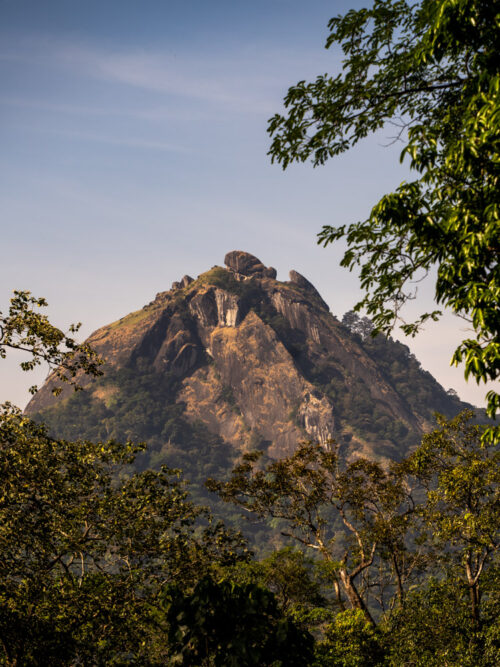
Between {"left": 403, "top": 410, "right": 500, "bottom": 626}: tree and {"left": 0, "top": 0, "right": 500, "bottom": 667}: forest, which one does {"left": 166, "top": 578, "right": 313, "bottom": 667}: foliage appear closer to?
{"left": 0, "top": 0, "right": 500, "bottom": 667}: forest

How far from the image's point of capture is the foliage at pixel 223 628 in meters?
5.59

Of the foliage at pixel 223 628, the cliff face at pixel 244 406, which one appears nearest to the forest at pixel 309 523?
the foliage at pixel 223 628

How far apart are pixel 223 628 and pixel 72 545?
4717mm

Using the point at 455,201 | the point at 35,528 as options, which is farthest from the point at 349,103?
the point at 35,528

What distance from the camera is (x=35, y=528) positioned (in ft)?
30.5

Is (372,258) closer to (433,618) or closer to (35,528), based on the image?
(35,528)

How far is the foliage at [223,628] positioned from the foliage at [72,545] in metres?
3.95

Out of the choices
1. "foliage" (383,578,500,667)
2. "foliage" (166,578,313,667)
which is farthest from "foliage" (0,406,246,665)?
"foliage" (383,578,500,667)

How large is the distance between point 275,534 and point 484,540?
151 meters

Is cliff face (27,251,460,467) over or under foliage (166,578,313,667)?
over

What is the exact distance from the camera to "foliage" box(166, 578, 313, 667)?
18.4 ft

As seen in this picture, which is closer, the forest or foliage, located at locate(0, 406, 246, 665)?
the forest

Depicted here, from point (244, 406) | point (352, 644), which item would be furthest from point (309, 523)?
point (244, 406)

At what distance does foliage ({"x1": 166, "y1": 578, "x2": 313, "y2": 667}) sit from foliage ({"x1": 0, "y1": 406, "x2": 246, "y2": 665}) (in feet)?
12.9
